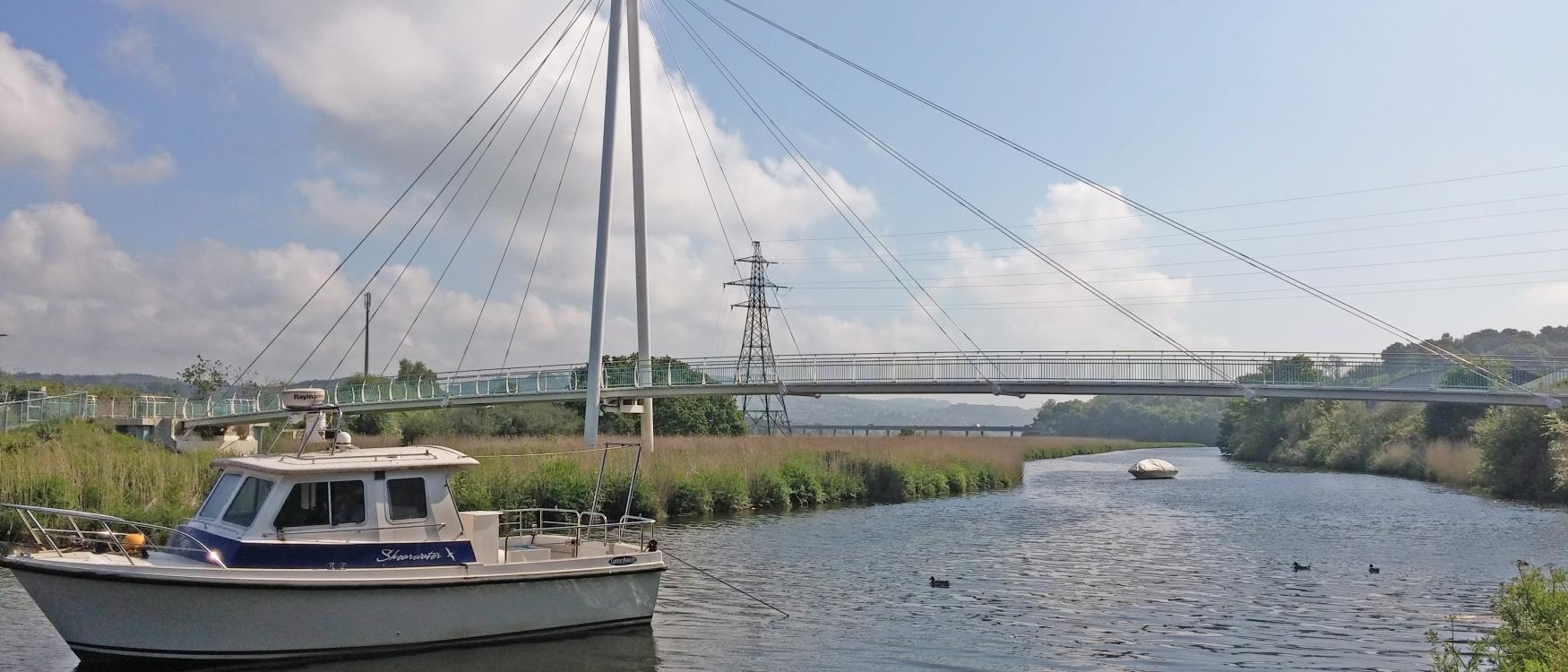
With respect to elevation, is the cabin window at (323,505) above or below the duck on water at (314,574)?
above

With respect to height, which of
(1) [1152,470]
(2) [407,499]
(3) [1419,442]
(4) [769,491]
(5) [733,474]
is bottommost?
(1) [1152,470]

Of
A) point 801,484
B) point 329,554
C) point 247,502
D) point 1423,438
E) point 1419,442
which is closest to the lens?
point 329,554

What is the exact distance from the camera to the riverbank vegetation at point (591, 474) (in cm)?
2523

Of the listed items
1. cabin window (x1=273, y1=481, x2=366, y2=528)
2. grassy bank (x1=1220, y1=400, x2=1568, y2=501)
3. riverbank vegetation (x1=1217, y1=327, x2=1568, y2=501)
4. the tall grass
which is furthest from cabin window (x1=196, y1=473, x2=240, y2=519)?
grassy bank (x1=1220, y1=400, x2=1568, y2=501)

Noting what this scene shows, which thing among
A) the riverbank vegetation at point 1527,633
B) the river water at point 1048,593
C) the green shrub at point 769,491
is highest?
the riverbank vegetation at point 1527,633

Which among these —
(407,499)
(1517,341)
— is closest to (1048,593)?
(407,499)

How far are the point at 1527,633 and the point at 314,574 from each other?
1323 centimetres

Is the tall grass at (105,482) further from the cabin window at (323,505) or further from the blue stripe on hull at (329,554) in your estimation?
the cabin window at (323,505)

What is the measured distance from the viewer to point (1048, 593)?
20.5 metres

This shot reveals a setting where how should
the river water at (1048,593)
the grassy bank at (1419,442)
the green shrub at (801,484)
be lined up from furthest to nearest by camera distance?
the grassy bank at (1419,442) → the green shrub at (801,484) → the river water at (1048,593)

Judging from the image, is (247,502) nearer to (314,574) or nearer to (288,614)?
(314,574)

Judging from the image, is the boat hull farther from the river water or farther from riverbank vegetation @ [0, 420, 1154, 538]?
riverbank vegetation @ [0, 420, 1154, 538]

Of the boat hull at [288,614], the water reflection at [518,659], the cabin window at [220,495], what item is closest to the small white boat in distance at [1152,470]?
the water reflection at [518,659]

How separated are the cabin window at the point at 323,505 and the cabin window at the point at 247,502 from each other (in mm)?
329
